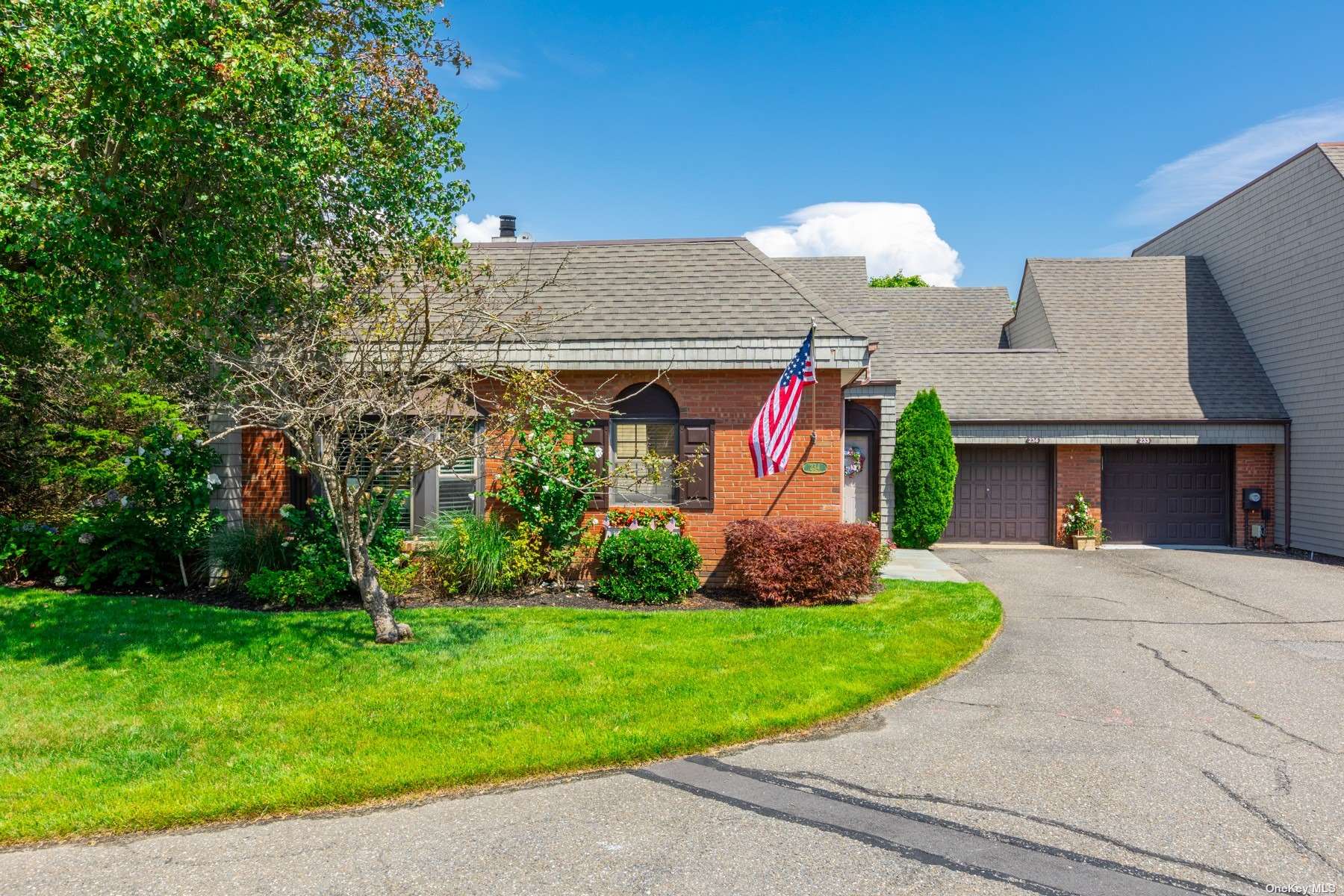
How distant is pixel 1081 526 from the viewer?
18062 mm

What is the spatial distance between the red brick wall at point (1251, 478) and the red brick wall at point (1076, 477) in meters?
2.97

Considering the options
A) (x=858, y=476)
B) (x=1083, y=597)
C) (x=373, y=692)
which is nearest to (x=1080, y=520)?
(x=858, y=476)

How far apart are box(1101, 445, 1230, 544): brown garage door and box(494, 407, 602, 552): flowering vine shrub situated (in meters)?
13.3

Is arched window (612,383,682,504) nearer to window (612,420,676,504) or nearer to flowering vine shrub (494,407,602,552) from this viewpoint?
window (612,420,676,504)

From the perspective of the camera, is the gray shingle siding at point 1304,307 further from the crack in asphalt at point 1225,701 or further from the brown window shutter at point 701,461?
the brown window shutter at point 701,461

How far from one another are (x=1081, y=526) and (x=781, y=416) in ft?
36.7

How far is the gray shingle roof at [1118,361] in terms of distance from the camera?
59.4ft

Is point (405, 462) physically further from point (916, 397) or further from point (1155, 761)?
point (916, 397)

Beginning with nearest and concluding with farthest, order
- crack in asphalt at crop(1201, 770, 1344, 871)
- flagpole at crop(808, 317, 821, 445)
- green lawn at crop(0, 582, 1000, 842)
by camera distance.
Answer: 1. crack in asphalt at crop(1201, 770, 1344, 871)
2. green lawn at crop(0, 582, 1000, 842)
3. flagpole at crop(808, 317, 821, 445)

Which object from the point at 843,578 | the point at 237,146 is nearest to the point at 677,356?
the point at 843,578

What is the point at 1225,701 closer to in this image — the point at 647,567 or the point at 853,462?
the point at 647,567

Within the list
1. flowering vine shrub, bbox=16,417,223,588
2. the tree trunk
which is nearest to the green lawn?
the tree trunk

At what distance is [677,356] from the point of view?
37.2 ft

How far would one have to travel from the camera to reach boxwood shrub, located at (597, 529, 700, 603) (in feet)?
35.3
